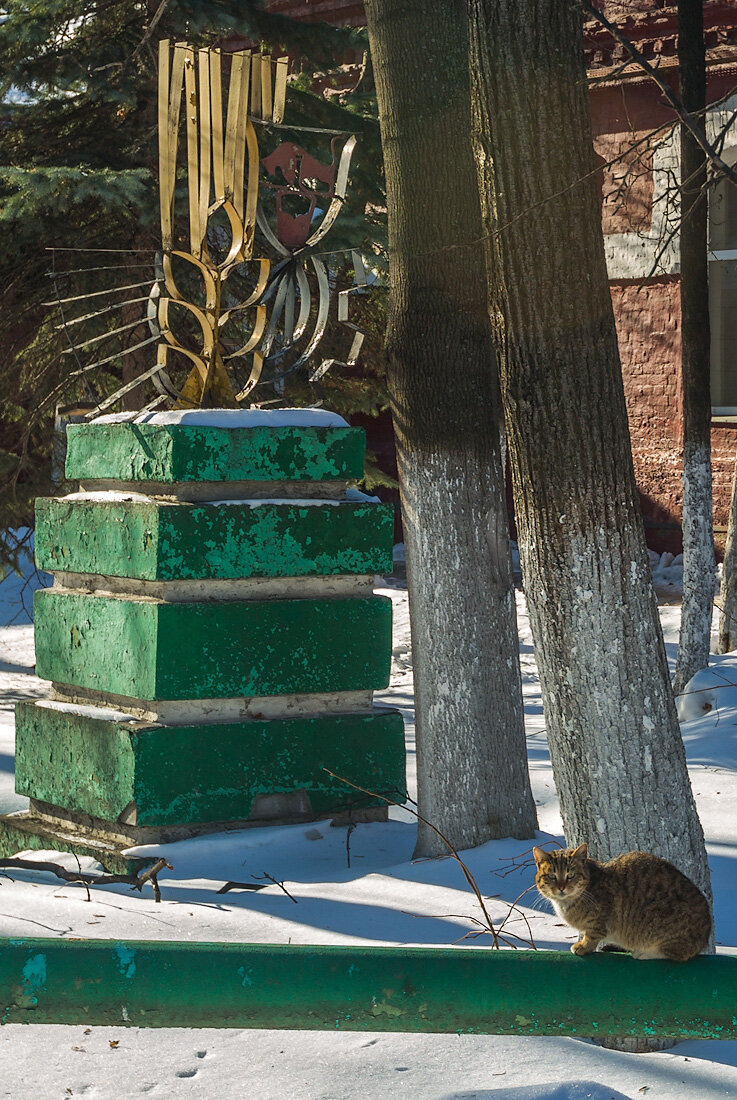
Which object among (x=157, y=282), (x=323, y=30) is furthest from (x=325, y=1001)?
(x=323, y=30)

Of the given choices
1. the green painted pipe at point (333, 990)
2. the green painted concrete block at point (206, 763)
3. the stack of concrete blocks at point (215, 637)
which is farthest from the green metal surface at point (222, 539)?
the green painted pipe at point (333, 990)

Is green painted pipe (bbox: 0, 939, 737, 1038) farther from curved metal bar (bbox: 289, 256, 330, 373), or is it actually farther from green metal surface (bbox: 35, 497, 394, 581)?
curved metal bar (bbox: 289, 256, 330, 373)

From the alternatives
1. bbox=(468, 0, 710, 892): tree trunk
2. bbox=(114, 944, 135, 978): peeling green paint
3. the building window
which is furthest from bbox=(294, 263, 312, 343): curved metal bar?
the building window

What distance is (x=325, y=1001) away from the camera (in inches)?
52.1

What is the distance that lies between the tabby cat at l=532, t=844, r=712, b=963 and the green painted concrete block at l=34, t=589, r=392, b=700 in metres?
3.04

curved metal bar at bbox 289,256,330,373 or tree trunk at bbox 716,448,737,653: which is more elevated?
curved metal bar at bbox 289,256,330,373

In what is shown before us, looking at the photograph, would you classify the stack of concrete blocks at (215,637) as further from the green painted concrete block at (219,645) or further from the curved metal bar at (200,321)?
the curved metal bar at (200,321)

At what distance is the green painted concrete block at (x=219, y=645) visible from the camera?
554 centimetres

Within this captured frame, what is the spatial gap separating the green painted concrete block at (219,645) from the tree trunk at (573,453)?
2204 mm

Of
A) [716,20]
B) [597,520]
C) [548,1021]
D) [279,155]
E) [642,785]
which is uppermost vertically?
[716,20]

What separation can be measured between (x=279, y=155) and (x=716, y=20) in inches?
355

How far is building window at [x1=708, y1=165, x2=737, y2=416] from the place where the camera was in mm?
14234

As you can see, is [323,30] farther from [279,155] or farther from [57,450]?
[57,450]

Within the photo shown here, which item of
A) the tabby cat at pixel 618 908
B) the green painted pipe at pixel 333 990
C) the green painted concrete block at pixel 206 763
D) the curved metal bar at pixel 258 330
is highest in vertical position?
the curved metal bar at pixel 258 330
